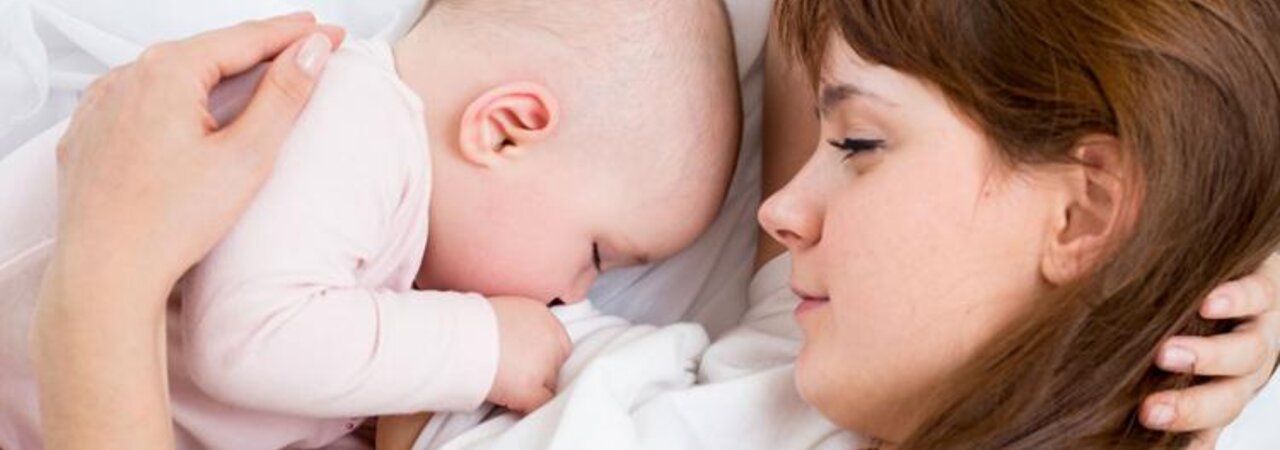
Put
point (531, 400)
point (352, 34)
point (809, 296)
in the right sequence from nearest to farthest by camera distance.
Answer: point (809, 296) → point (531, 400) → point (352, 34)

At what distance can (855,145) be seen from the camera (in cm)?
116

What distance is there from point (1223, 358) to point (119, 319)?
2.70 feet

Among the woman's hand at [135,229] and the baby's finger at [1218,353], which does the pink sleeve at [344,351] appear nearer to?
the woman's hand at [135,229]

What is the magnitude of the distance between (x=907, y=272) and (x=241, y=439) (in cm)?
61

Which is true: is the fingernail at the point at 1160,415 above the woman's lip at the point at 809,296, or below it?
above

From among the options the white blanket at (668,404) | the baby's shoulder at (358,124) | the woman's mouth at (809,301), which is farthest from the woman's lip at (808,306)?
the baby's shoulder at (358,124)

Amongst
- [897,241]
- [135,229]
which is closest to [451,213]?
[135,229]

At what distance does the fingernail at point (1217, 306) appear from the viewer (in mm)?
1100

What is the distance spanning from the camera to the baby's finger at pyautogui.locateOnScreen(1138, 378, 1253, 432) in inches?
43.4

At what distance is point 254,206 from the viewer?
1.17 m

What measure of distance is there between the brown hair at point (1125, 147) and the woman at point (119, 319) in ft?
0.22

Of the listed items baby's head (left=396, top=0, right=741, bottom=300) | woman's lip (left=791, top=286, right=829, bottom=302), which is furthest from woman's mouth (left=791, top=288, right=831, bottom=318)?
baby's head (left=396, top=0, right=741, bottom=300)

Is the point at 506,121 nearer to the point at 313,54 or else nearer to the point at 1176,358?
the point at 313,54

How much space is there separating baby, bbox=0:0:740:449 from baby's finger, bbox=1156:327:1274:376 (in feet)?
1.63
